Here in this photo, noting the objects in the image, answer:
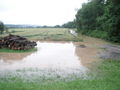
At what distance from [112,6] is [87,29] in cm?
2523

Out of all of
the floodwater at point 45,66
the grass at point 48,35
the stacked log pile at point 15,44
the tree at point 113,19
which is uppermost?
the tree at point 113,19

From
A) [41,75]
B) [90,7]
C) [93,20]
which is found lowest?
[41,75]

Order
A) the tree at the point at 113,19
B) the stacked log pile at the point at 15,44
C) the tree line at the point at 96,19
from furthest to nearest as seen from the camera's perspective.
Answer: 1. the tree line at the point at 96,19
2. the tree at the point at 113,19
3. the stacked log pile at the point at 15,44

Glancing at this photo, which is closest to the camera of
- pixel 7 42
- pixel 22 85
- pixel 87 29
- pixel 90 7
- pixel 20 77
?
pixel 22 85

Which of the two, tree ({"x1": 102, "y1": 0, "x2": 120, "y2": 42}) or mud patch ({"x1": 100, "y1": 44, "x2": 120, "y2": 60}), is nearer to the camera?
mud patch ({"x1": 100, "y1": 44, "x2": 120, "y2": 60})

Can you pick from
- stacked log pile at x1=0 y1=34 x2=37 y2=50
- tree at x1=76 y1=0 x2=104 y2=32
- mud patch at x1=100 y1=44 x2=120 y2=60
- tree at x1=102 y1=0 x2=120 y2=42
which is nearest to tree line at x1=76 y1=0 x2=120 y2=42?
tree at x1=76 y1=0 x2=104 y2=32

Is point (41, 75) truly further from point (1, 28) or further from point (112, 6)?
point (1, 28)

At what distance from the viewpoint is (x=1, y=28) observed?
40.3m

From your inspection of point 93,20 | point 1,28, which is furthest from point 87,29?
point 1,28

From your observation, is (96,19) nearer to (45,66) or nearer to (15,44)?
(15,44)

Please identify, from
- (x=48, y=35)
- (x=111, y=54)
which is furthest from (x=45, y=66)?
(x=48, y=35)

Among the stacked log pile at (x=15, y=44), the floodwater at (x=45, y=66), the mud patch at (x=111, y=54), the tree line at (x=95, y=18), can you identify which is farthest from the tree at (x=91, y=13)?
the floodwater at (x=45, y=66)

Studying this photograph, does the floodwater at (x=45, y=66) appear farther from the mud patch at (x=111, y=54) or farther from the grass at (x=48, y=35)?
the grass at (x=48, y=35)

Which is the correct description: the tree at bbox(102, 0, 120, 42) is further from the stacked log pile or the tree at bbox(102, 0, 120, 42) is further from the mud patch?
the stacked log pile
